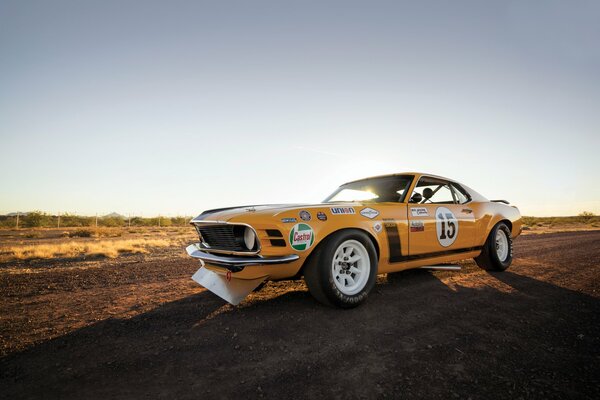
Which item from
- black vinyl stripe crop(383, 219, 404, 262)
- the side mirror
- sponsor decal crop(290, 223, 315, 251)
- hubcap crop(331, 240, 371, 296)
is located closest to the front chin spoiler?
sponsor decal crop(290, 223, 315, 251)

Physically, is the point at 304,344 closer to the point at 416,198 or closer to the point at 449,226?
the point at 416,198

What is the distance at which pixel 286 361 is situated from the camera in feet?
6.40

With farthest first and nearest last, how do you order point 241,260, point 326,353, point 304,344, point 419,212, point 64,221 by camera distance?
point 64,221
point 419,212
point 241,260
point 304,344
point 326,353

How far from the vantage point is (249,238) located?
2930 millimetres

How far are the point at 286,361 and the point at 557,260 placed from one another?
6655mm

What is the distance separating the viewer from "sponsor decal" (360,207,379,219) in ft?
10.8

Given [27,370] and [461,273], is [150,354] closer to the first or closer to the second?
[27,370]

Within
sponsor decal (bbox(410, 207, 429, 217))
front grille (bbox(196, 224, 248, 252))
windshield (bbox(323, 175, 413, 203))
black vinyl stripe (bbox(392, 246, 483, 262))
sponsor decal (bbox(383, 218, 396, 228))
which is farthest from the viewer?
windshield (bbox(323, 175, 413, 203))

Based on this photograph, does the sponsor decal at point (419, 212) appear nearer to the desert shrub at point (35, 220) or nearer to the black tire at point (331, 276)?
the black tire at point (331, 276)

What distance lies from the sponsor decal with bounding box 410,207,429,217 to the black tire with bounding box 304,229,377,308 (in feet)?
3.44

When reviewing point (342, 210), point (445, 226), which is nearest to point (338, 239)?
point (342, 210)

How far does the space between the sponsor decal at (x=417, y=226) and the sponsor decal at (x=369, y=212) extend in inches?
24.8

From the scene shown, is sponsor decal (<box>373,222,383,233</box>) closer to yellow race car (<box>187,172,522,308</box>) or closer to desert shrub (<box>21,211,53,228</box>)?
yellow race car (<box>187,172,522,308</box>)

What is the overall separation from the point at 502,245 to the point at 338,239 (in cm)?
412
